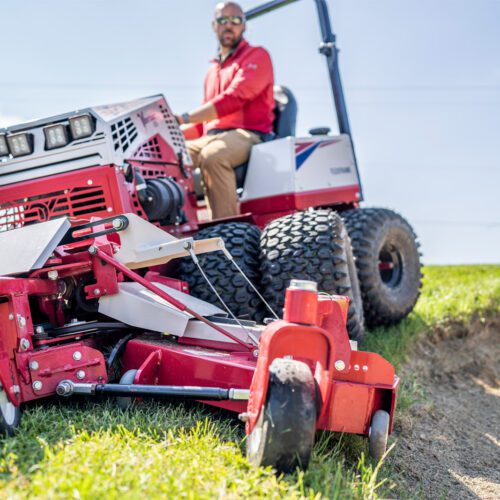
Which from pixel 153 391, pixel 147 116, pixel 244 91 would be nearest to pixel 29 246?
pixel 153 391

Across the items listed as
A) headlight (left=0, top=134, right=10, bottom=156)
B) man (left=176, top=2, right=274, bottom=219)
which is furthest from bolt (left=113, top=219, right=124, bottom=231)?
man (left=176, top=2, right=274, bottom=219)

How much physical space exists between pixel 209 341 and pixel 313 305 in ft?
2.99

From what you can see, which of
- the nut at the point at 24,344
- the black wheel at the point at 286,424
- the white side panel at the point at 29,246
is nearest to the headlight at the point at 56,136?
the white side panel at the point at 29,246

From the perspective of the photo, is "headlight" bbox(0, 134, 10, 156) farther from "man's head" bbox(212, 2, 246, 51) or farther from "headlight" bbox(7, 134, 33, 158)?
"man's head" bbox(212, 2, 246, 51)

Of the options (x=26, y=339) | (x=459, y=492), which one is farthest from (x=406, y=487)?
(x=26, y=339)

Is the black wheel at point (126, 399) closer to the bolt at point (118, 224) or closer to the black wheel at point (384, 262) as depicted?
the bolt at point (118, 224)

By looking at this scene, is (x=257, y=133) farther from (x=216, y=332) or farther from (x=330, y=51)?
(x=216, y=332)

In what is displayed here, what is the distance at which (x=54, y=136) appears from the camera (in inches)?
142

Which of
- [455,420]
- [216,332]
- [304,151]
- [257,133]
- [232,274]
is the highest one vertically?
[257,133]

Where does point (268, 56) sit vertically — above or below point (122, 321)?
above

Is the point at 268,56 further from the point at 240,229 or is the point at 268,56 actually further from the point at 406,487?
the point at 406,487

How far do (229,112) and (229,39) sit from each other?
2.45ft

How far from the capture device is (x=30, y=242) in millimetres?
2783

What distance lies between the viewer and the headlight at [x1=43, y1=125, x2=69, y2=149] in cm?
360
